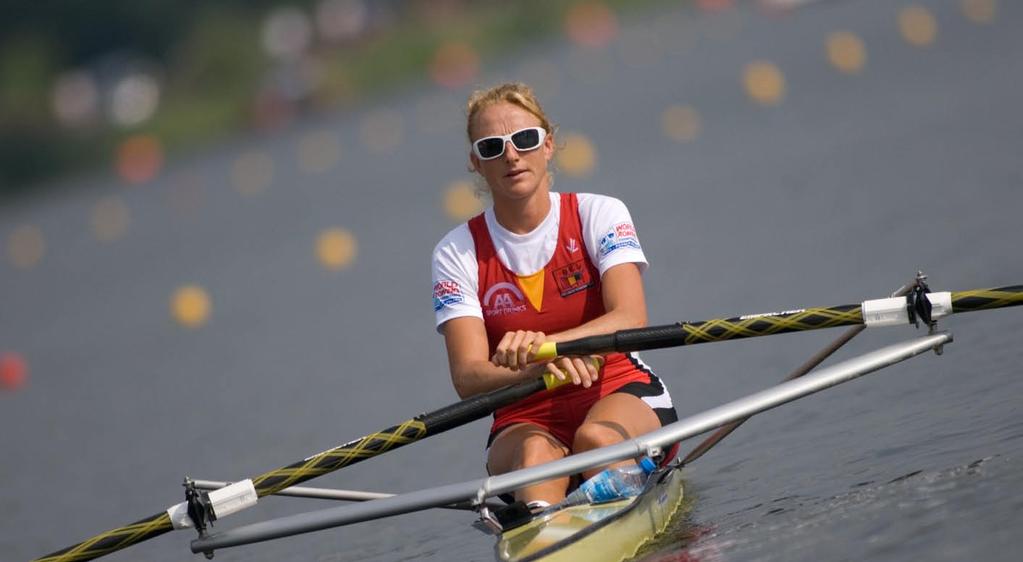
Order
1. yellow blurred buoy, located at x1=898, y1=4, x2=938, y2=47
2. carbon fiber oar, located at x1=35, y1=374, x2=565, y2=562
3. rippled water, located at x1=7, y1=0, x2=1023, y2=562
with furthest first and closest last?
yellow blurred buoy, located at x1=898, y1=4, x2=938, y2=47, rippled water, located at x1=7, y1=0, x2=1023, y2=562, carbon fiber oar, located at x1=35, y1=374, x2=565, y2=562

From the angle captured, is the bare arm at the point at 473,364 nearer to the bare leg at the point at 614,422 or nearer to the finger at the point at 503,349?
the finger at the point at 503,349

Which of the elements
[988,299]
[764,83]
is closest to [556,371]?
[988,299]

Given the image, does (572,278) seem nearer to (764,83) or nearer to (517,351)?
(517,351)

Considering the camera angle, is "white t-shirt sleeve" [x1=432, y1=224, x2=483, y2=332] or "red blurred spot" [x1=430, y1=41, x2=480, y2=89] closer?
"white t-shirt sleeve" [x1=432, y1=224, x2=483, y2=332]

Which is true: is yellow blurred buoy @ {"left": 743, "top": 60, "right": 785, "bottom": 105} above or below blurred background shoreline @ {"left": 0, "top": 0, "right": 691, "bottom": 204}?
below

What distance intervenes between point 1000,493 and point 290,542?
392 cm

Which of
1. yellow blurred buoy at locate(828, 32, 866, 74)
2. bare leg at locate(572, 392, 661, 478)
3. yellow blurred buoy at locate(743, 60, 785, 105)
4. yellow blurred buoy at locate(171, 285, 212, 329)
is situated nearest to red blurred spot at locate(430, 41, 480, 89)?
yellow blurred buoy at locate(828, 32, 866, 74)

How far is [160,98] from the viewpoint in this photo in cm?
5959

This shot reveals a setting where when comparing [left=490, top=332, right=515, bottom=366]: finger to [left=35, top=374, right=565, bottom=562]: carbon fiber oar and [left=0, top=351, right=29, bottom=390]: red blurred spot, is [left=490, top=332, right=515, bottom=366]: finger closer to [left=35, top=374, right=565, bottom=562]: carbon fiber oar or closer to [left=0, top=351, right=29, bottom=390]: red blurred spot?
[left=35, top=374, right=565, bottom=562]: carbon fiber oar

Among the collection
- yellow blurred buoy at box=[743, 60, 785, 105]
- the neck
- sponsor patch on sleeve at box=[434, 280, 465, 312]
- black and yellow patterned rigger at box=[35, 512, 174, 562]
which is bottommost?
black and yellow patterned rigger at box=[35, 512, 174, 562]

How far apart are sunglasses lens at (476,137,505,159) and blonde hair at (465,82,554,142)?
103 mm

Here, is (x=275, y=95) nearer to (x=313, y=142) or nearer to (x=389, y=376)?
(x=313, y=142)

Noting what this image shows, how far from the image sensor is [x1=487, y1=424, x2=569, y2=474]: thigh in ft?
21.4

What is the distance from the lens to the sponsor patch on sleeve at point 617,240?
6770mm
